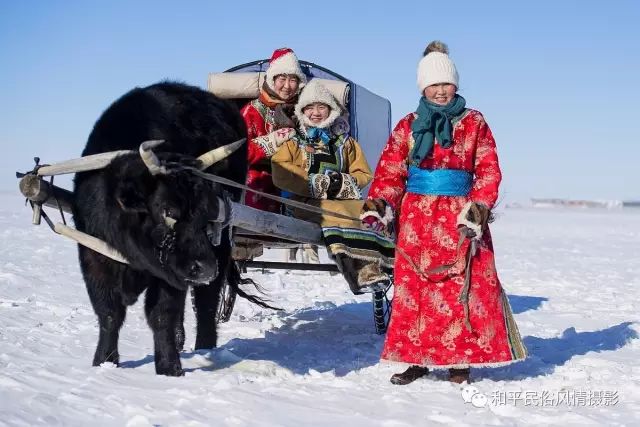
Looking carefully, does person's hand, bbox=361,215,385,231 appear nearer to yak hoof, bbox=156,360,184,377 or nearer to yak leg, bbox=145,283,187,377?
yak leg, bbox=145,283,187,377

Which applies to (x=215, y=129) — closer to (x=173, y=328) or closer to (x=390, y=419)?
(x=173, y=328)

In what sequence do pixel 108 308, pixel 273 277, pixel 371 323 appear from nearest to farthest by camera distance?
1. pixel 108 308
2. pixel 371 323
3. pixel 273 277

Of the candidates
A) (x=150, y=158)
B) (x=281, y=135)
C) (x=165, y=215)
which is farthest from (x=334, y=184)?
(x=150, y=158)

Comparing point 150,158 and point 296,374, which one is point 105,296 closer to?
point 150,158

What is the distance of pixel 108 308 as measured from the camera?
362 cm

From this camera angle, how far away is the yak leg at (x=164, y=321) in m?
3.59

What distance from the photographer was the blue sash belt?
3.82 meters

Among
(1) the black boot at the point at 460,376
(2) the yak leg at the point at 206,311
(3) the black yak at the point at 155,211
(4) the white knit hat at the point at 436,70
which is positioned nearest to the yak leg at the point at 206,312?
(2) the yak leg at the point at 206,311

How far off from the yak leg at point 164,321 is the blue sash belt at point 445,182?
4.47ft

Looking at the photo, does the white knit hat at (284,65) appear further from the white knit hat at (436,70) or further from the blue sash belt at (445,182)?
the blue sash belt at (445,182)

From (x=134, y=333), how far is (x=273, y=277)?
4333mm

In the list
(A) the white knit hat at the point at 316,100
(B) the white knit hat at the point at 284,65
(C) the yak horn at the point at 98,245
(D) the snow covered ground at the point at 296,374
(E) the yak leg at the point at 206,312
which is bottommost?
(D) the snow covered ground at the point at 296,374

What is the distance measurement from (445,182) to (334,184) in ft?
3.30

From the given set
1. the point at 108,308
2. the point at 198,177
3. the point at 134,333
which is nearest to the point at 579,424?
the point at 198,177
